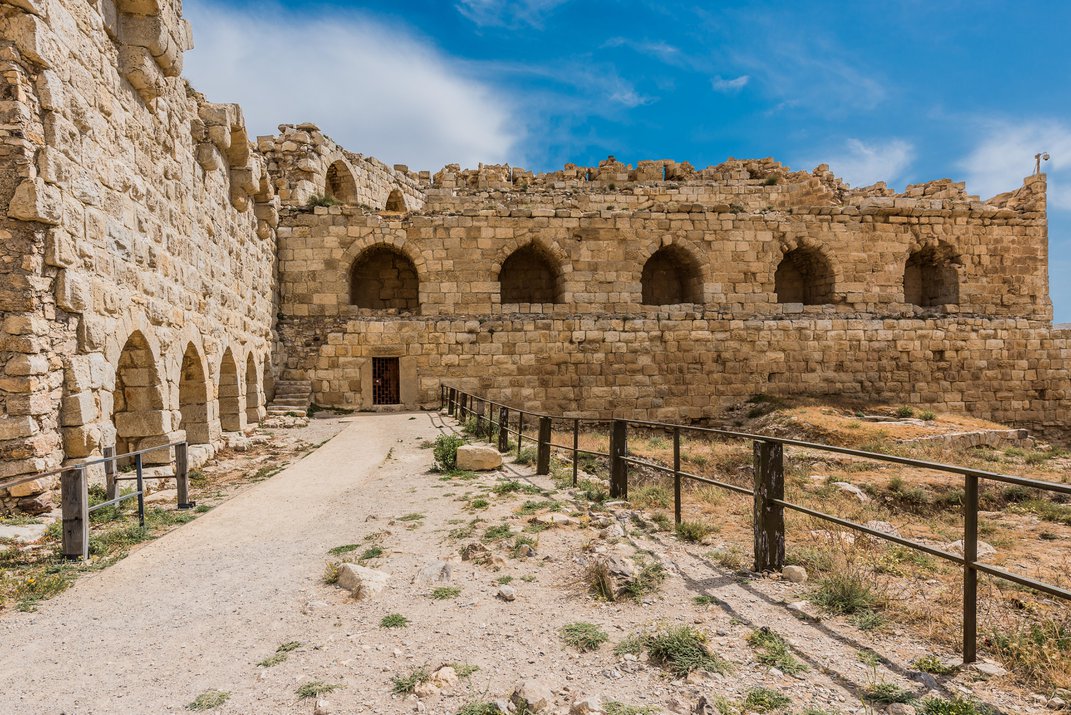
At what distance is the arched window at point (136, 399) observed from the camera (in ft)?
25.0

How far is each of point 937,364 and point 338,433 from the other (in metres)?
16.6

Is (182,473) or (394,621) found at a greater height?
(182,473)

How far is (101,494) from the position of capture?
245 inches

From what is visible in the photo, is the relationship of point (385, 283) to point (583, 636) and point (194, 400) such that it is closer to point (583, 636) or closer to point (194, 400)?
point (194, 400)

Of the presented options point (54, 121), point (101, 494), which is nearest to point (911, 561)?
point (101, 494)

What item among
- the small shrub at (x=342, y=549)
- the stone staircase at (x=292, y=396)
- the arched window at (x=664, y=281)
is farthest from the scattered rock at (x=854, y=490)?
the stone staircase at (x=292, y=396)

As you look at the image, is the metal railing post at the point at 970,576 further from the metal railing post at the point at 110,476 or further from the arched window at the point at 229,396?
the arched window at the point at 229,396

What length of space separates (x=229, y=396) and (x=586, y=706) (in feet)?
34.1

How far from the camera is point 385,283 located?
17609 millimetres

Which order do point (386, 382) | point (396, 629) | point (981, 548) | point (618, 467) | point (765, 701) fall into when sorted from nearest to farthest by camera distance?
point (765, 701) < point (396, 629) < point (981, 548) < point (618, 467) < point (386, 382)

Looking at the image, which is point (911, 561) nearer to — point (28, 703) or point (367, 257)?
point (28, 703)

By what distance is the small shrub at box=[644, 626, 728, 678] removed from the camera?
10.3 feet

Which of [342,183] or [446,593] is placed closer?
[446,593]

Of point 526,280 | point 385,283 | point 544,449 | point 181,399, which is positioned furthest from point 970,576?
point 385,283
